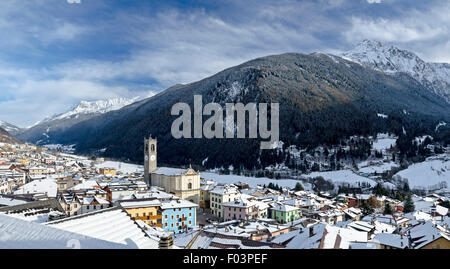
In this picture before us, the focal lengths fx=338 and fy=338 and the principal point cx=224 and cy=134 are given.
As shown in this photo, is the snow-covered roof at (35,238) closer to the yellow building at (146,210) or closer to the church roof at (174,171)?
the yellow building at (146,210)

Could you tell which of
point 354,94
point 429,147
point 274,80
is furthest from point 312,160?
point 354,94

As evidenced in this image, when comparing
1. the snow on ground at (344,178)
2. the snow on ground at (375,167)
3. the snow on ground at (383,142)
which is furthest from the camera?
the snow on ground at (383,142)

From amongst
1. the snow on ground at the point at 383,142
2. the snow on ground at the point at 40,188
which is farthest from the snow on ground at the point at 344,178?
the snow on ground at the point at 40,188

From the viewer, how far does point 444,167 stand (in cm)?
8169

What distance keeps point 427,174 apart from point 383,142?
38.1 metres

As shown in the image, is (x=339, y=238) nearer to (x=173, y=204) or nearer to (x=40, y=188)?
(x=173, y=204)

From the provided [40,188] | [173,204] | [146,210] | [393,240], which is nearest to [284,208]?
[173,204]

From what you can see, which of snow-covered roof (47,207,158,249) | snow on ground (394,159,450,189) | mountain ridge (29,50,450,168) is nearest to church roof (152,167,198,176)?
snow-covered roof (47,207,158,249)

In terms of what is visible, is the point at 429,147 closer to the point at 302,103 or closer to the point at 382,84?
the point at 302,103

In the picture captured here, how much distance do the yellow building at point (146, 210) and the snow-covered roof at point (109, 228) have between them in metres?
20.3

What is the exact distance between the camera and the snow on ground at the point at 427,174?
2832 inches

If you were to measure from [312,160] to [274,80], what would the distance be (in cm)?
5163

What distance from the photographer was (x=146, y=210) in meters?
29.8
